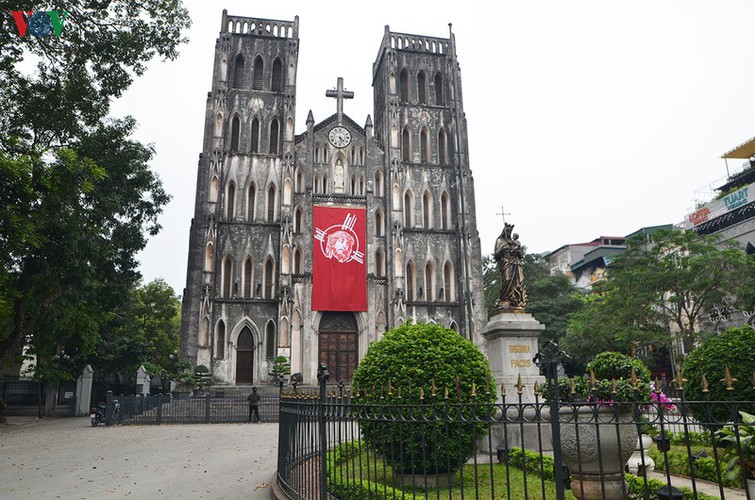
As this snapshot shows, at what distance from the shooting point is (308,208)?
3173 cm

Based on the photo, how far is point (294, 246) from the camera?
1230 inches

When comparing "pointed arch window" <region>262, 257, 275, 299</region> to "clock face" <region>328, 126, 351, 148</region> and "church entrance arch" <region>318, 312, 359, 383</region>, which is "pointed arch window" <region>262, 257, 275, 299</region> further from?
"clock face" <region>328, 126, 351, 148</region>

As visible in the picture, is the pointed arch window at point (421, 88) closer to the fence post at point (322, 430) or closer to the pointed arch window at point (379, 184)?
the pointed arch window at point (379, 184)

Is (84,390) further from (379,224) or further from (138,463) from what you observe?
(138,463)

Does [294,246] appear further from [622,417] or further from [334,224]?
[622,417]

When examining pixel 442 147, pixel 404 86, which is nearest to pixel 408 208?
pixel 442 147

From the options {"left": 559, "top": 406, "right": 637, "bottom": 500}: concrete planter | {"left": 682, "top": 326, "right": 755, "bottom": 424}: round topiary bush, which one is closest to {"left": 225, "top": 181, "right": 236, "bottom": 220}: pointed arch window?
{"left": 682, "top": 326, "right": 755, "bottom": 424}: round topiary bush

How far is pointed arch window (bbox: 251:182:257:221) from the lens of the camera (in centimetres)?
3161

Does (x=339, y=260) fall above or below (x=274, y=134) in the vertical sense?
below

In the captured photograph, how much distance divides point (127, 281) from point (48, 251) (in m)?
6.03

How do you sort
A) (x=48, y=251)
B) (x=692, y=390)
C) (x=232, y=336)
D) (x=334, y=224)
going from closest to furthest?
(x=692, y=390), (x=48, y=251), (x=232, y=336), (x=334, y=224)

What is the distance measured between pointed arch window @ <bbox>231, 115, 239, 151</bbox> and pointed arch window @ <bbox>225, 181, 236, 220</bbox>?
240 cm

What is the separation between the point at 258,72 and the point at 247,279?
12.7 m

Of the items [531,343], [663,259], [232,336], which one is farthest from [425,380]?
[232,336]
